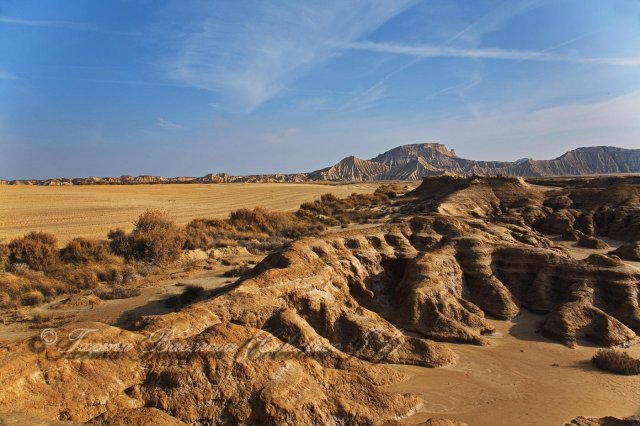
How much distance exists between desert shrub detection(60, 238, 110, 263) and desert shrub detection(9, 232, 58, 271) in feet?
1.33

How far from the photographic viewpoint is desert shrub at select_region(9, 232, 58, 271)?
53.5 ft

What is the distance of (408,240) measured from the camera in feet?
47.2

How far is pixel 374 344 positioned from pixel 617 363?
5316 mm

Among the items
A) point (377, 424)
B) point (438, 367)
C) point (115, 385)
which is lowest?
point (438, 367)

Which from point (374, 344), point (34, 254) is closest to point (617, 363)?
point (374, 344)

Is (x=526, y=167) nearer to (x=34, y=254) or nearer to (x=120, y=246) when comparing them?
(x=120, y=246)

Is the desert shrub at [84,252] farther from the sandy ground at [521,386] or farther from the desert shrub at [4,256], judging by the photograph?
the sandy ground at [521,386]

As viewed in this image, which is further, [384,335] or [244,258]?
[244,258]

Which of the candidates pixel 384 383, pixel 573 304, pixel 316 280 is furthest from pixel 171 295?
pixel 573 304

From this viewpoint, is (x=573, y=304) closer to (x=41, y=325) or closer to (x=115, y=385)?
(x=115, y=385)

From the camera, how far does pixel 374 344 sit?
8.81 metres

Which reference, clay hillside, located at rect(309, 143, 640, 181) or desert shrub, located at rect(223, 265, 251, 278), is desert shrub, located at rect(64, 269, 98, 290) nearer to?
desert shrub, located at rect(223, 265, 251, 278)

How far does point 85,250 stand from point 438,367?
14.6m

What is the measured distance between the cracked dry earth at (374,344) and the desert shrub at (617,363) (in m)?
0.23
